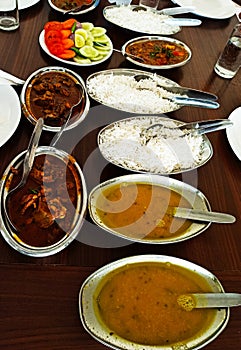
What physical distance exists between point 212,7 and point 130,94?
3.35 feet

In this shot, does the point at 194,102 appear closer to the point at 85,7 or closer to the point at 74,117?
the point at 74,117

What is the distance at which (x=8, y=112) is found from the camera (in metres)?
1.23

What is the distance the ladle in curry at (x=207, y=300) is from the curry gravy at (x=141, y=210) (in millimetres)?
176

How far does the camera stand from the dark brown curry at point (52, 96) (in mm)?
1245

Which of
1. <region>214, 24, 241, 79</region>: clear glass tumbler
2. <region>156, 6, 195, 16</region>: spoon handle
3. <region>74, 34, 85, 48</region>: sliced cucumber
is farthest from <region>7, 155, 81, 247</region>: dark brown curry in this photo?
<region>156, 6, 195, 16</region>: spoon handle

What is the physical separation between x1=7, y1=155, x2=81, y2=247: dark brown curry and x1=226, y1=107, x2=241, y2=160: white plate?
587 mm

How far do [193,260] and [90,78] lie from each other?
79 centimetres

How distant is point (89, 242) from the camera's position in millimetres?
1003

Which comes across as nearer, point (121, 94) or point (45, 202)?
point (45, 202)

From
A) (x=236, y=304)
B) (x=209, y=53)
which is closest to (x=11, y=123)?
(x=236, y=304)

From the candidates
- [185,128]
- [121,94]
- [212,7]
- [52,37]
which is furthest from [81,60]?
[212,7]

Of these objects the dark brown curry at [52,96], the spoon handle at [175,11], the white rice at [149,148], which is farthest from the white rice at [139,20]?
the white rice at [149,148]

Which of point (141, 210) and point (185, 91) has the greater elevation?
point (185, 91)

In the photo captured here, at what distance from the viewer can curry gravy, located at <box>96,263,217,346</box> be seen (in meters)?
0.85
